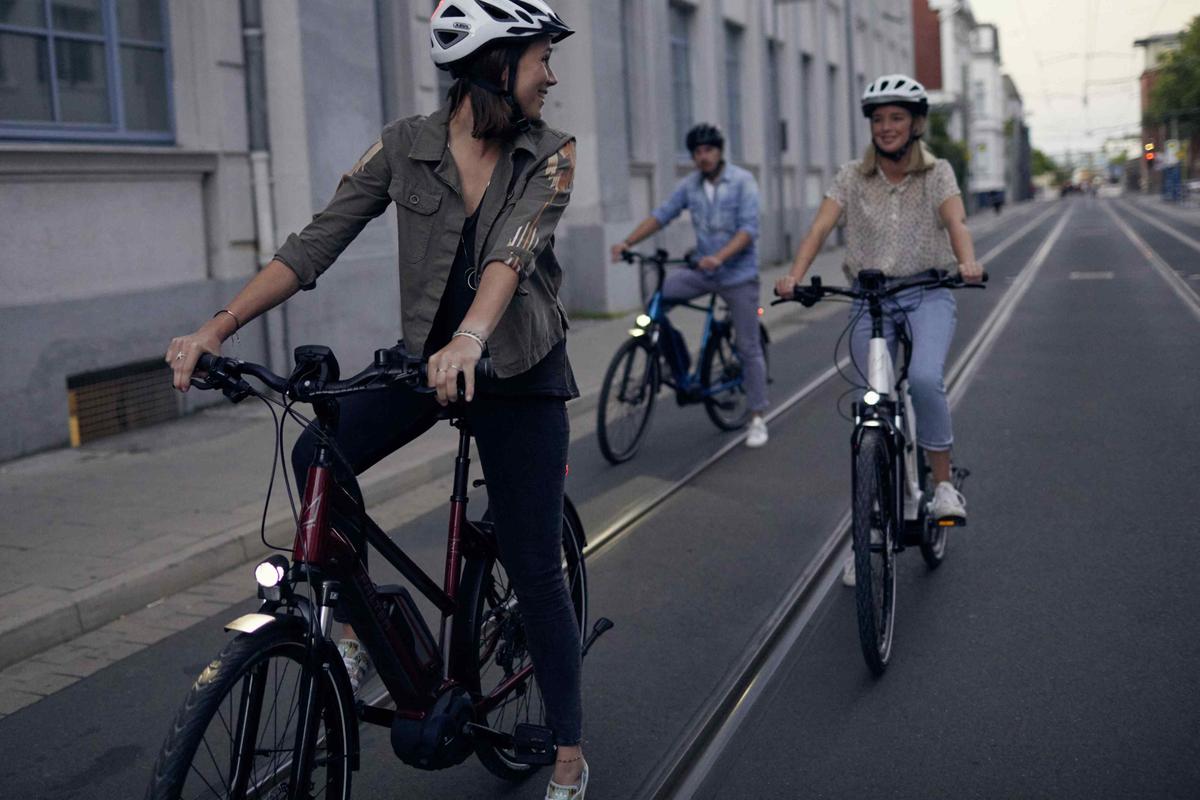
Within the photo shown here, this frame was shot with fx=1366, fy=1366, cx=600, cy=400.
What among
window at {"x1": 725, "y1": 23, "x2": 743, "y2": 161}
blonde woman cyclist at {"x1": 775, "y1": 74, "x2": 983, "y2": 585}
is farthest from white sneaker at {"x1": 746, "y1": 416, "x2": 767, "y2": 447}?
window at {"x1": 725, "y1": 23, "x2": 743, "y2": 161}

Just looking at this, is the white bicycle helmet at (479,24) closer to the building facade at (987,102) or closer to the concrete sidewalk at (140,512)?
the concrete sidewalk at (140,512)

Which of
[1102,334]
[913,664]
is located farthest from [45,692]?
[1102,334]

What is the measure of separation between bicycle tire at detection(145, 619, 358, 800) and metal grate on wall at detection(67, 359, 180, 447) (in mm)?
6311

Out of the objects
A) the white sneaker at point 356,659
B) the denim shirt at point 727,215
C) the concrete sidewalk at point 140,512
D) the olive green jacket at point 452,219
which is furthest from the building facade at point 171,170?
the olive green jacket at point 452,219

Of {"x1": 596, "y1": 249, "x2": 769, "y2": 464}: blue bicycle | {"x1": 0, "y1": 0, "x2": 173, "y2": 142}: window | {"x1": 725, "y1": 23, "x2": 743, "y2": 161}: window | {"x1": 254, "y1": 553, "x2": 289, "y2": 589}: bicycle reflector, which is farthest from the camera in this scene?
{"x1": 725, "y1": 23, "x2": 743, "y2": 161}: window

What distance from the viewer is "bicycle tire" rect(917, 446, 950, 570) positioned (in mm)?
5160

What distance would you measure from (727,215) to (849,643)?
14.4ft

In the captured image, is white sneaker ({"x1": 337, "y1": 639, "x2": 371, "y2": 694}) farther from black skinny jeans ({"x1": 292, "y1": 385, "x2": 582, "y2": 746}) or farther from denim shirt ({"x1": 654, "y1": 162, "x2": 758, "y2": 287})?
denim shirt ({"x1": 654, "y1": 162, "x2": 758, "y2": 287})

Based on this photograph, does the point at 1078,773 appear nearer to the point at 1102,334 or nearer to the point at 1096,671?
the point at 1096,671

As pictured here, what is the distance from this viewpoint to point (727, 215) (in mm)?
8578

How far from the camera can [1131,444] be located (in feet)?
26.0

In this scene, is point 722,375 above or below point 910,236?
below

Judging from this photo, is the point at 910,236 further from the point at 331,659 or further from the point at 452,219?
the point at 331,659

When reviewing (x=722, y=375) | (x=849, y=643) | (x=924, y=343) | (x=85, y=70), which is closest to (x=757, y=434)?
(x=722, y=375)
